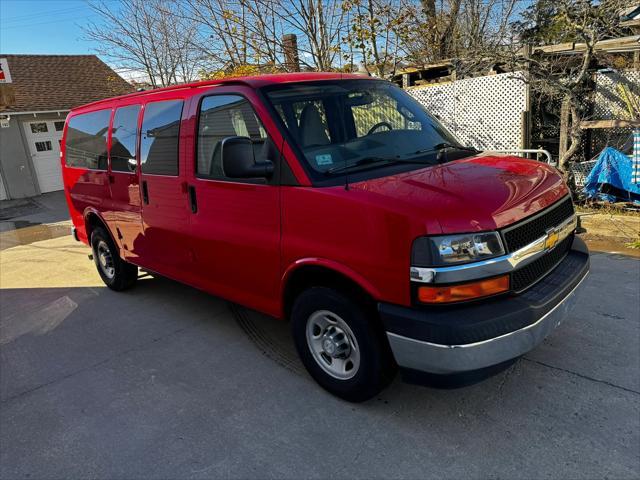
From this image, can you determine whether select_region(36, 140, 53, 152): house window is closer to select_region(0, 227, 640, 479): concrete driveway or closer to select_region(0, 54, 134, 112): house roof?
select_region(0, 54, 134, 112): house roof

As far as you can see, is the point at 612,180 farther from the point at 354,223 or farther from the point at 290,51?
the point at 290,51

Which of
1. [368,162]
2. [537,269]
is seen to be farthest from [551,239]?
[368,162]

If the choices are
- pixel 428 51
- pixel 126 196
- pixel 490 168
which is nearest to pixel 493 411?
pixel 490 168

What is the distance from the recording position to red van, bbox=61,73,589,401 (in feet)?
8.18

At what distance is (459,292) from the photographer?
2.50m

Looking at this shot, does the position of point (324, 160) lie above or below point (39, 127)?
below

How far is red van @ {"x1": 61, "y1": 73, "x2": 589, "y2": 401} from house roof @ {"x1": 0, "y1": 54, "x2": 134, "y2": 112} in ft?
55.4

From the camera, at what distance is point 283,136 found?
314 cm

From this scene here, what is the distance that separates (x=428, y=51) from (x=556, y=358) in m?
9.30

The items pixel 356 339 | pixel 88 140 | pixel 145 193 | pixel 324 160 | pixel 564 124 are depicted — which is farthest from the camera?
pixel 564 124

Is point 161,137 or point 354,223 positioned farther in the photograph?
point 161,137

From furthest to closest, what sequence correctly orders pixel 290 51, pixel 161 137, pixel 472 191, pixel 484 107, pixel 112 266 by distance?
pixel 290 51 < pixel 484 107 < pixel 112 266 < pixel 161 137 < pixel 472 191

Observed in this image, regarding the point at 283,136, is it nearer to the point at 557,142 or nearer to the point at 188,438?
the point at 188,438

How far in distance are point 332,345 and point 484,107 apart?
6905mm
